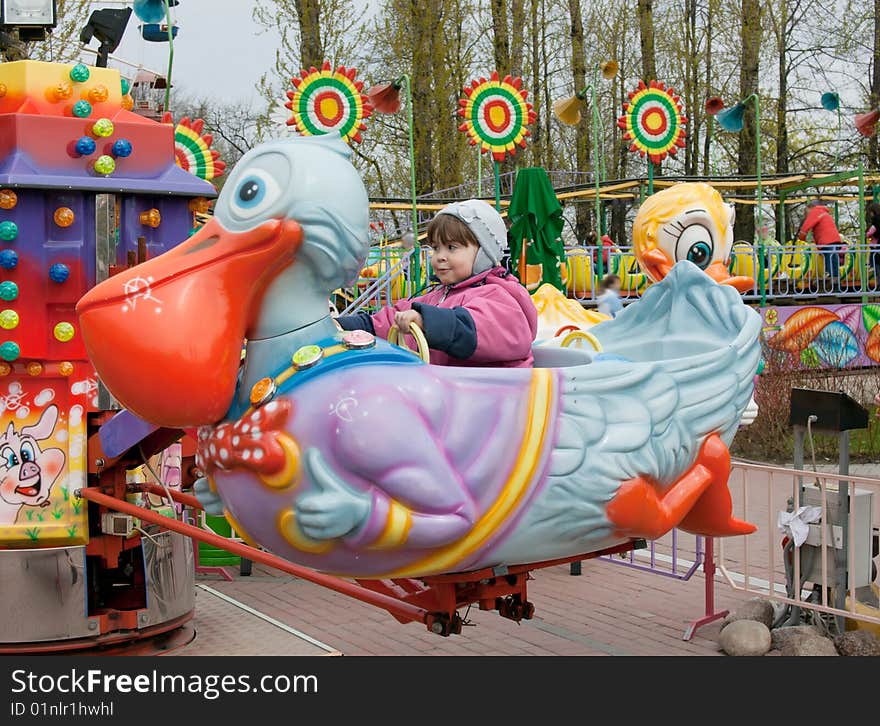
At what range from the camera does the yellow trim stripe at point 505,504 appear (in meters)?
2.33

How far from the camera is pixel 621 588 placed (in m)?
6.18

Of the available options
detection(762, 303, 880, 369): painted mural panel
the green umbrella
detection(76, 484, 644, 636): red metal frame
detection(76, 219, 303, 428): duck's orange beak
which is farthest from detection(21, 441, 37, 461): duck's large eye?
detection(762, 303, 880, 369): painted mural panel

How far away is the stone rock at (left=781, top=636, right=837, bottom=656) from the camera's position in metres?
4.77

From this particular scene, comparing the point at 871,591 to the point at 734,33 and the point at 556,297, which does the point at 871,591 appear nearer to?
the point at 556,297

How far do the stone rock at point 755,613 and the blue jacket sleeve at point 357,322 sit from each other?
3117mm

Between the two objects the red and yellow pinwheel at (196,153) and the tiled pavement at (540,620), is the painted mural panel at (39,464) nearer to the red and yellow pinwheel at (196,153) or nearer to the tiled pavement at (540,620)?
the tiled pavement at (540,620)

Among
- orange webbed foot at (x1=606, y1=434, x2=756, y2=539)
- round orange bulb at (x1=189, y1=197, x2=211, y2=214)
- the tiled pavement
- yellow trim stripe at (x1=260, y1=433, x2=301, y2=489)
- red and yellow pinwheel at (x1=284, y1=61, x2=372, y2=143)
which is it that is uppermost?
red and yellow pinwheel at (x1=284, y1=61, x2=372, y2=143)

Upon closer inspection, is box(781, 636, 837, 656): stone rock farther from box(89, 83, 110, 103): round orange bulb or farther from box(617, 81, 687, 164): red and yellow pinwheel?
box(617, 81, 687, 164): red and yellow pinwheel

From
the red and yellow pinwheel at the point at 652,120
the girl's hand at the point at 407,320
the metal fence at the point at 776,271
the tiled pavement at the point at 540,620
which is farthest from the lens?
the red and yellow pinwheel at the point at 652,120

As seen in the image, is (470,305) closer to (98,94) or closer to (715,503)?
(715,503)

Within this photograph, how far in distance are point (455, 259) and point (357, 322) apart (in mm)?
303

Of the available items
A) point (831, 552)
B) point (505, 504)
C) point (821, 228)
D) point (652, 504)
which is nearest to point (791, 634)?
point (831, 552)

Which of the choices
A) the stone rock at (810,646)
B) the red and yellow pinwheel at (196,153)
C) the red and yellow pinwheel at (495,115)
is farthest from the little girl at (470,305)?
the red and yellow pinwheel at (495,115)

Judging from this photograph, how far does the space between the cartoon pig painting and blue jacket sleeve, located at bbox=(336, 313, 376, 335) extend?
219cm
